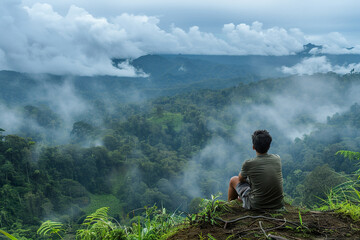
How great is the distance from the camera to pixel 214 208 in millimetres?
2732

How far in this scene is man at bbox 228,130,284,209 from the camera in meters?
2.92

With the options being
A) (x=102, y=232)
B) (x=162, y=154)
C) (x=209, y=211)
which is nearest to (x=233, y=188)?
(x=209, y=211)

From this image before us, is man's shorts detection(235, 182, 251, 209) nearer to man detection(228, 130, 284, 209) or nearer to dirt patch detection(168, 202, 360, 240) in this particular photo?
man detection(228, 130, 284, 209)

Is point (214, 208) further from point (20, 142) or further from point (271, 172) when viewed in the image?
point (20, 142)

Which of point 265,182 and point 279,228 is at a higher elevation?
point 265,182

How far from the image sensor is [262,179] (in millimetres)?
3000

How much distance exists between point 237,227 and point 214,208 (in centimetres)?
37

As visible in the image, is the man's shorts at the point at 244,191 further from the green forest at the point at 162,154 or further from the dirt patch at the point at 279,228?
the green forest at the point at 162,154

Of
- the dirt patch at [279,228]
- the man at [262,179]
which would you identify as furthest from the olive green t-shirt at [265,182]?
the dirt patch at [279,228]

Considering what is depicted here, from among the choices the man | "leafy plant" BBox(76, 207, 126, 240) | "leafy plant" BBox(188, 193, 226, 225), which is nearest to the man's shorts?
the man

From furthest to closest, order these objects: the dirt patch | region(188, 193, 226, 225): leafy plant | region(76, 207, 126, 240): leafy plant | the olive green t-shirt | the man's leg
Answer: the man's leg
the olive green t-shirt
region(188, 193, 226, 225): leafy plant
region(76, 207, 126, 240): leafy plant
the dirt patch

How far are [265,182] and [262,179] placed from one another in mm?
45

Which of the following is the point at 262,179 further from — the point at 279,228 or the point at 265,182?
the point at 279,228

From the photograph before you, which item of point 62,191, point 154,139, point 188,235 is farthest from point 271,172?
point 154,139
